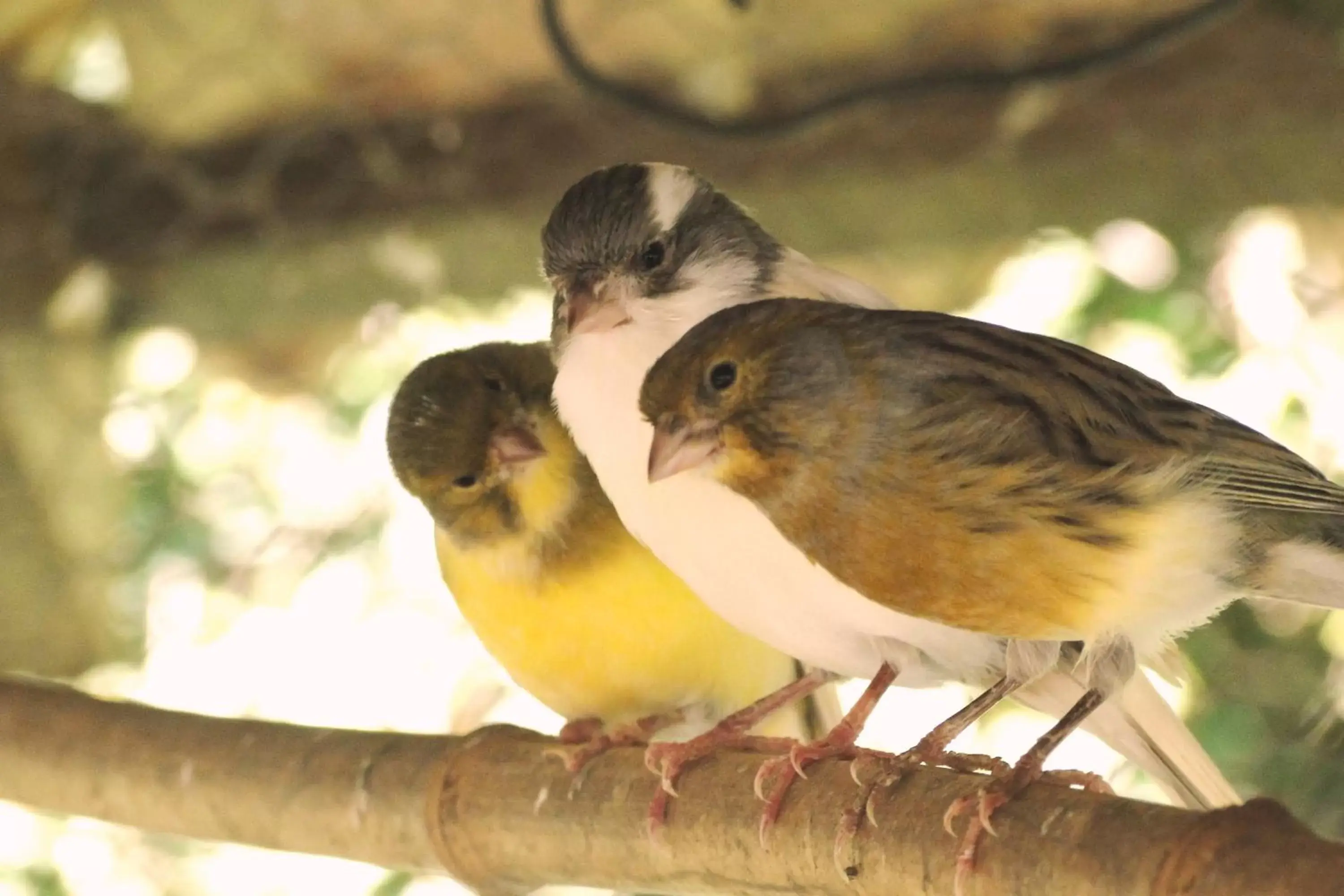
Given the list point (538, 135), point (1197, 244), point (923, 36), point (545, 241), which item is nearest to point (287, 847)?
point (545, 241)

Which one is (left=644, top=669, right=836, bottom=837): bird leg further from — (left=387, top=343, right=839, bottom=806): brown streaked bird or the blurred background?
Answer: the blurred background

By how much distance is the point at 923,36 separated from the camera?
165 cm

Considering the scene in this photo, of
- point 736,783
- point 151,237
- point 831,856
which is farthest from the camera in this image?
point 151,237

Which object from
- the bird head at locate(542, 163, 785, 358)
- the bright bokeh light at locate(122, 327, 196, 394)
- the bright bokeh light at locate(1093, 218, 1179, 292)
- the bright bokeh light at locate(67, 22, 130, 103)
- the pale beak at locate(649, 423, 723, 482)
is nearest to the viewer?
the pale beak at locate(649, 423, 723, 482)

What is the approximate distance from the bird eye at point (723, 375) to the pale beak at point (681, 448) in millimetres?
22

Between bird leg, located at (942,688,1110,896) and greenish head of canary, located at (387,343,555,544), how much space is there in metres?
0.45

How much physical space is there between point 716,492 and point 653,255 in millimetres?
197

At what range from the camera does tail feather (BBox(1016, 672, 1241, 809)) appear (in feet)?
3.48

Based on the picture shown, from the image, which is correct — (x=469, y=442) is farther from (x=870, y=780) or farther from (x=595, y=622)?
(x=870, y=780)

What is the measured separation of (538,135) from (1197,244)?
2.45 ft

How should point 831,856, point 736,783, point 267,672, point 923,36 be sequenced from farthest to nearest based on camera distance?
point 267,672
point 923,36
point 736,783
point 831,856

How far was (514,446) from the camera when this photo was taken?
1176mm

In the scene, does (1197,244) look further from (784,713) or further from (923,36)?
(784,713)

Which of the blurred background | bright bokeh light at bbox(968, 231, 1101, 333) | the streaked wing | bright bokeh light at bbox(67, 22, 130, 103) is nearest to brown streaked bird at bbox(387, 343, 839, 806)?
the streaked wing
